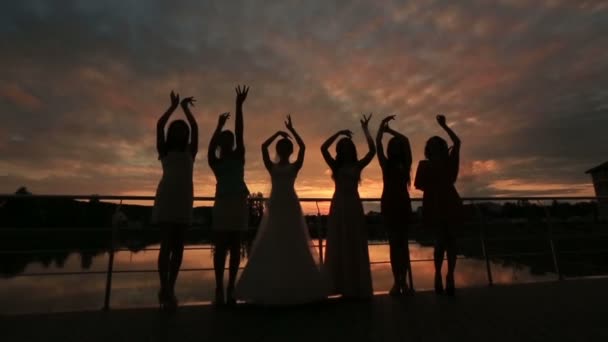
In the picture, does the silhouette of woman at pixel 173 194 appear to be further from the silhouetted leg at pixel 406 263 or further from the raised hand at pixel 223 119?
the silhouetted leg at pixel 406 263

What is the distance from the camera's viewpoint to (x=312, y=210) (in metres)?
3.13

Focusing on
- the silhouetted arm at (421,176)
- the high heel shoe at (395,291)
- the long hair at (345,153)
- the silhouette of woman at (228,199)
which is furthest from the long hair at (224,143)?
the high heel shoe at (395,291)

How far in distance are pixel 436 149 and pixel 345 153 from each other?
842 mm

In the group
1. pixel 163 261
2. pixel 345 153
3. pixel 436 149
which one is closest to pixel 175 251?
pixel 163 261

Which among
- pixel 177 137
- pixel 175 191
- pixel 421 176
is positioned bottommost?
pixel 175 191

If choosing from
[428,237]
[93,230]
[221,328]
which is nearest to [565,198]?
[428,237]

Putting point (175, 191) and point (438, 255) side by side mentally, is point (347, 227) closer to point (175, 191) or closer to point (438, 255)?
point (438, 255)

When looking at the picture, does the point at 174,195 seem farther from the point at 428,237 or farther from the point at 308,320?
the point at 428,237

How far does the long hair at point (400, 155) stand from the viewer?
2.87 metres

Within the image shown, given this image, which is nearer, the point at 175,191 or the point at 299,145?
the point at 175,191

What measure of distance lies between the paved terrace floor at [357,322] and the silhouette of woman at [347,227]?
18 centimetres

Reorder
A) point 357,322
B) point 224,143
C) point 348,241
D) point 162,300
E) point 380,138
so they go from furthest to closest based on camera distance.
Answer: point 380,138, point 348,241, point 224,143, point 162,300, point 357,322

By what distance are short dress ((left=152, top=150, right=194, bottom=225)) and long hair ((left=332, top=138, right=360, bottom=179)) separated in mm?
1172

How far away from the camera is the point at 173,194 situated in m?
2.36
